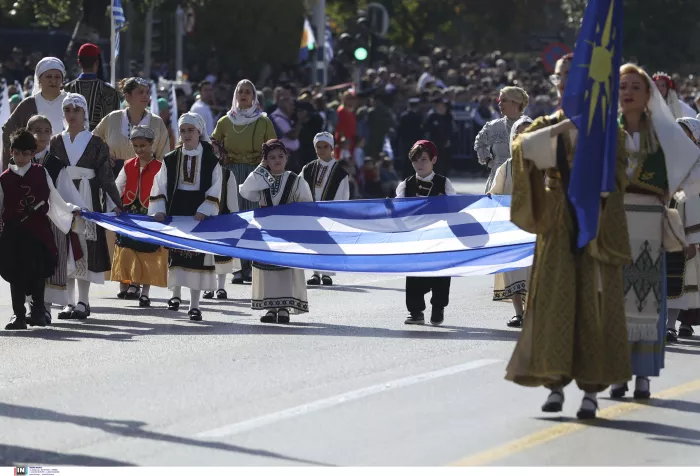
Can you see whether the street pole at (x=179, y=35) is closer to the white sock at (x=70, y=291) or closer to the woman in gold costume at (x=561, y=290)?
the white sock at (x=70, y=291)

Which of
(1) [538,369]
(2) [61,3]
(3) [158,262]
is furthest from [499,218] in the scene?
(2) [61,3]

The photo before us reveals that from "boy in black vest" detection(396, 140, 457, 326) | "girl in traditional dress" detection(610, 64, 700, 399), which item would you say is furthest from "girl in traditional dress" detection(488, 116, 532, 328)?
"girl in traditional dress" detection(610, 64, 700, 399)

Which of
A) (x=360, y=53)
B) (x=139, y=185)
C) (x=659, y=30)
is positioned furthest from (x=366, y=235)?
(x=659, y=30)

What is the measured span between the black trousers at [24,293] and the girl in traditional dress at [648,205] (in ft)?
17.0

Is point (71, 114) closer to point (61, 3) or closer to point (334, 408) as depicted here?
point (334, 408)

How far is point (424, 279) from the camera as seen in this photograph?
46.1 ft

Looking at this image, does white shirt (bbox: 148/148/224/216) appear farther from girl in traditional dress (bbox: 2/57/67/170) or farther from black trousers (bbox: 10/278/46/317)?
girl in traditional dress (bbox: 2/57/67/170)

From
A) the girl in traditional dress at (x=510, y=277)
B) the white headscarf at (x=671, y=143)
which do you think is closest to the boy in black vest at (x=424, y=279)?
the girl in traditional dress at (x=510, y=277)

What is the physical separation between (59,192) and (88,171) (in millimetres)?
645

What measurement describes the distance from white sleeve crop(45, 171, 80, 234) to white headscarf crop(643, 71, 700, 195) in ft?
17.7

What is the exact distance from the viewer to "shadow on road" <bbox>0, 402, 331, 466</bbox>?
8.26m

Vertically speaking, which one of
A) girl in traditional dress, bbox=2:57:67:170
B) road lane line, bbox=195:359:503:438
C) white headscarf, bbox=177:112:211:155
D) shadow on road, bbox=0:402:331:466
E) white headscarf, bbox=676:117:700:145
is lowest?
shadow on road, bbox=0:402:331:466

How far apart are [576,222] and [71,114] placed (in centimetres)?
649

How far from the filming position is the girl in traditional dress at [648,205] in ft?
32.8
